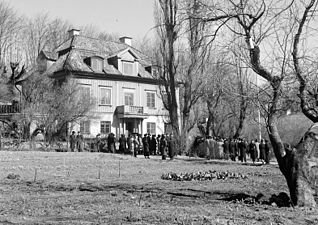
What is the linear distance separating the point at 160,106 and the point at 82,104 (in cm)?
1635

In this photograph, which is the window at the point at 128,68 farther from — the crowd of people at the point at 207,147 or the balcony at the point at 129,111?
the crowd of people at the point at 207,147

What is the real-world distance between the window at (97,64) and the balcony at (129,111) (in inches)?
182

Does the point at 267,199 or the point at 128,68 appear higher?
the point at 128,68

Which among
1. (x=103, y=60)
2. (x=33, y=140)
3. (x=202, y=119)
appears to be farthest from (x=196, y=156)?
(x=103, y=60)

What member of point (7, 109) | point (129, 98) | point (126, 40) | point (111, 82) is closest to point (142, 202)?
point (7, 109)

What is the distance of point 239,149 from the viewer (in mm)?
30109

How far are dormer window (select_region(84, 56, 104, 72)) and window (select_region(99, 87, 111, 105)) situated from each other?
2.14 m

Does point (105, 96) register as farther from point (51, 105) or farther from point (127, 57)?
point (51, 105)

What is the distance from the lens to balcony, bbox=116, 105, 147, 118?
162ft

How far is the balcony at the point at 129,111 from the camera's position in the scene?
49.5 metres

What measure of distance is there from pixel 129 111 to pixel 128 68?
518 centimetres

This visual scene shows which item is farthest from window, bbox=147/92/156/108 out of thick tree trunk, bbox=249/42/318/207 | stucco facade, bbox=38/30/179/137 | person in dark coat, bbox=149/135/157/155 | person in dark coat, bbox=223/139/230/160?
thick tree trunk, bbox=249/42/318/207

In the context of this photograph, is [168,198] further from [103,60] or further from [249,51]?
[103,60]

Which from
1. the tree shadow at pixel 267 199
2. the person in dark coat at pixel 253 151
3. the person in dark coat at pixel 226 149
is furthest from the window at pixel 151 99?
the tree shadow at pixel 267 199
